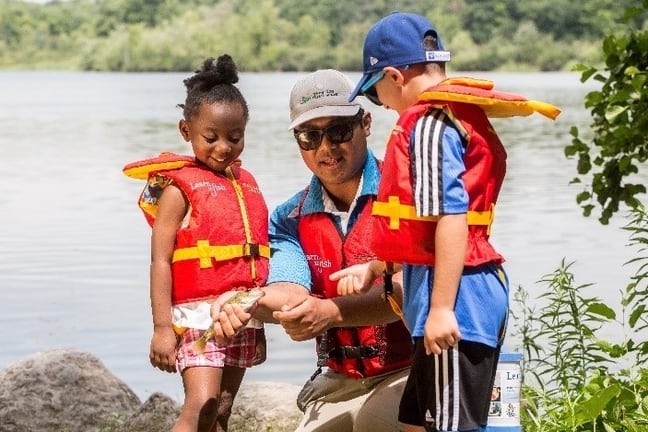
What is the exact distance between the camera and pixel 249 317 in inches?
164

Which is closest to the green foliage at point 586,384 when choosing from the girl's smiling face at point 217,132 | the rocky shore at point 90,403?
the rocky shore at point 90,403

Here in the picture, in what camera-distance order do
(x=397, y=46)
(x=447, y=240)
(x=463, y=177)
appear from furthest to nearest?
(x=397, y=46), (x=463, y=177), (x=447, y=240)

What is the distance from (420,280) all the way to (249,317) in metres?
0.62

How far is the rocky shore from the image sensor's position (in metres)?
6.50

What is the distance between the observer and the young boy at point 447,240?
3.69 m

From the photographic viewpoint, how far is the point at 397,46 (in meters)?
3.96

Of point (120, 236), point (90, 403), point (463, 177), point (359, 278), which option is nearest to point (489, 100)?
point (463, 177)

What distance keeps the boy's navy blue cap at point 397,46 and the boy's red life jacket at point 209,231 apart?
2.65 feet

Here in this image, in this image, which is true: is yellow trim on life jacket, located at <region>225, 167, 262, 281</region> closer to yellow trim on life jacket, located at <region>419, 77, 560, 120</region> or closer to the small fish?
the small fish

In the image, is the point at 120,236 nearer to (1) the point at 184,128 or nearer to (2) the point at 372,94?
(1) the point at 184,128

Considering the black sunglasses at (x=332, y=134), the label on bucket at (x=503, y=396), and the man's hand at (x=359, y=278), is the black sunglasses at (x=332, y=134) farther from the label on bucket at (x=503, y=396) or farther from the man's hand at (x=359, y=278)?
the label on bucket at (x=503, y=396)

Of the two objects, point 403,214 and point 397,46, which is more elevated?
point 397,46

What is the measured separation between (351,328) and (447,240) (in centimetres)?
83

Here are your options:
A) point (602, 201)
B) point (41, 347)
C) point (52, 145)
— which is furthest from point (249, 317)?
point (52, 145)
